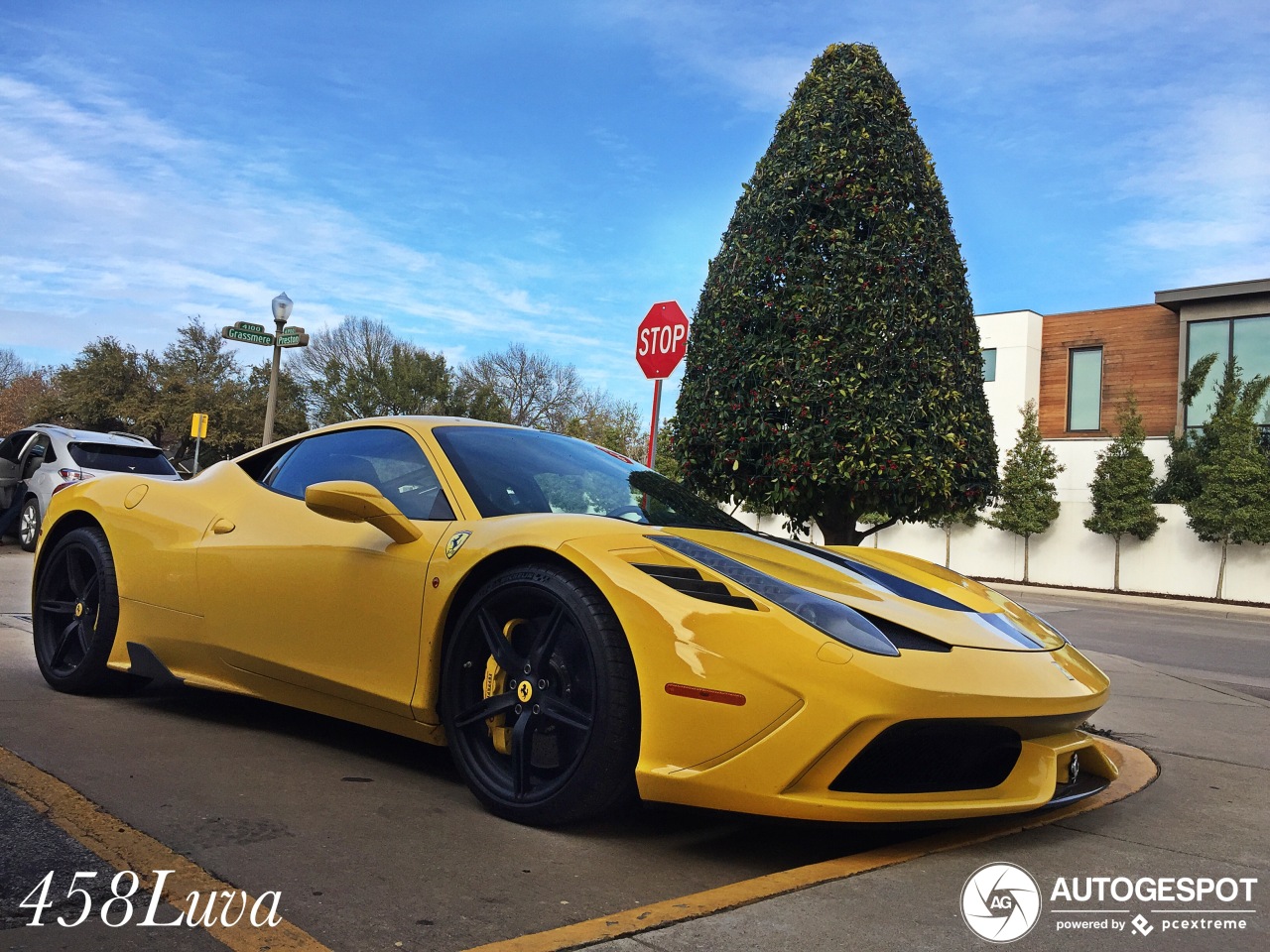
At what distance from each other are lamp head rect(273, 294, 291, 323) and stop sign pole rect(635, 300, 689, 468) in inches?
413

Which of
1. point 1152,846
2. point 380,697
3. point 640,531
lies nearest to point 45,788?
point 380,697

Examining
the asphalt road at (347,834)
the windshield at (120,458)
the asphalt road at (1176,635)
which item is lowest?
the asphalt road at (1176,635)

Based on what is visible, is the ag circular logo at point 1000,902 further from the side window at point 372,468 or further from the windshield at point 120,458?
the windshield at point 120,458

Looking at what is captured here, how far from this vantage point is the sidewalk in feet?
7.86

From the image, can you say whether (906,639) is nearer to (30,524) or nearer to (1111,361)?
(30,524)

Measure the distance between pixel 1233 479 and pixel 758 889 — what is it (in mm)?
23389

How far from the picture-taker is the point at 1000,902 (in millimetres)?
2652

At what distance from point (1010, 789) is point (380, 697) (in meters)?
1.98

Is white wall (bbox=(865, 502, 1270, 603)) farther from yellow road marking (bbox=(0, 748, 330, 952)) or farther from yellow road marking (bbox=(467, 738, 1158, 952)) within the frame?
yellow road marking (bbox=(0, 748, 330, 952))

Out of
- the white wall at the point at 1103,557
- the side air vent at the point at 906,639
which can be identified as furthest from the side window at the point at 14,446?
the white wall at the point at 1103,557

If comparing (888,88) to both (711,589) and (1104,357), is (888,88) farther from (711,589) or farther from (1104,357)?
(1104,357)

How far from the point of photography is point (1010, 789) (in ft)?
9.78

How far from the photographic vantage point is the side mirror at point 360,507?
3.55 m

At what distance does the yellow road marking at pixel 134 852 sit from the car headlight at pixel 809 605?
56.8 inches
